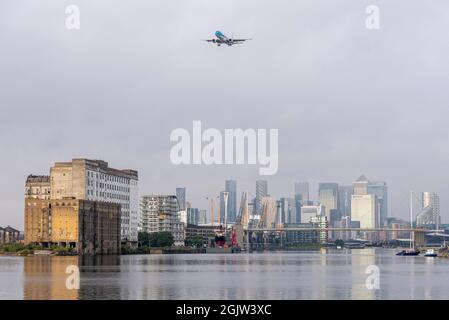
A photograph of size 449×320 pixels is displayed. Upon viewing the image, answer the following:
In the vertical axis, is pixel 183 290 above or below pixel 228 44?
below

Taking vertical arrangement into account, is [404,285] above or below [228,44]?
below

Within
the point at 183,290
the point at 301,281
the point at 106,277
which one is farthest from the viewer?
the point at 106,277
